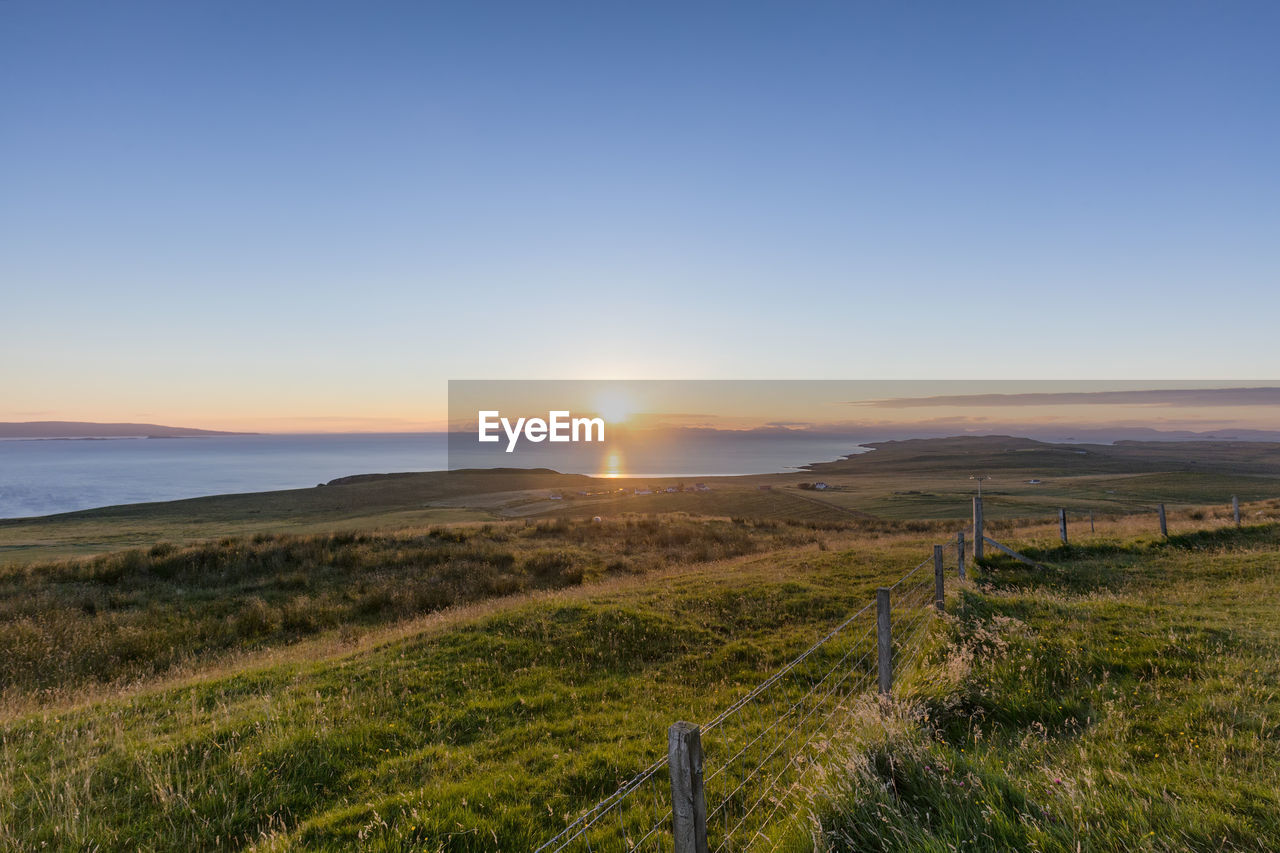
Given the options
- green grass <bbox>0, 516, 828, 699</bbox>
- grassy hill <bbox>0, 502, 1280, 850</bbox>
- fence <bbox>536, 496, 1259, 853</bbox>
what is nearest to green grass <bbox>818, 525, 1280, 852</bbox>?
grassy hill <bbox>0, 502, 1280, 850</bbox>

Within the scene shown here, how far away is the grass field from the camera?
4695 millimetres

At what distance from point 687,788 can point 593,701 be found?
258 inches

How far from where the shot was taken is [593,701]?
9484 mm

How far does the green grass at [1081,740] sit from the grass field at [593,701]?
0.11 ft

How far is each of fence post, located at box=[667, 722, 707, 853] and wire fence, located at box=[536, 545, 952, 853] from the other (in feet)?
0.49

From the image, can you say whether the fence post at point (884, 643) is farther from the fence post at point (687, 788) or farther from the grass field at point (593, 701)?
the fence post at point (687, 788)

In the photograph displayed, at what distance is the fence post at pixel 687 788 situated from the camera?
337 cm

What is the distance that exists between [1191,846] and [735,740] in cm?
513

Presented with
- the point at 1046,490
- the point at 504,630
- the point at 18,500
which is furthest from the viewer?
the point at 18,500

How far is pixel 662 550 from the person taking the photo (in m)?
31.2

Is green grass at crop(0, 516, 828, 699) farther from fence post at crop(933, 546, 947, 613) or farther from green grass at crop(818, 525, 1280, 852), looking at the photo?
green grass at crop(818, 525, 1280, 852)

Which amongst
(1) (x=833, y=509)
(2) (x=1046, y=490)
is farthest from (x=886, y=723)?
(2) (x=1046, y=490)

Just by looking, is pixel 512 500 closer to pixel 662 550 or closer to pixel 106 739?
pixel 662 550

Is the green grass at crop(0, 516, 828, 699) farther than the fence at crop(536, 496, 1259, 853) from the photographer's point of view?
Yes
